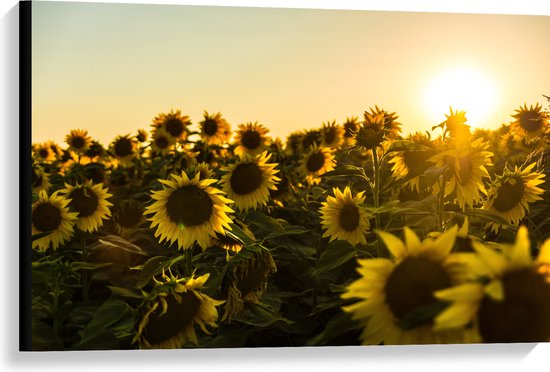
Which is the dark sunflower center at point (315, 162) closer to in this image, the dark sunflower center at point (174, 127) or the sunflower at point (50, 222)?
the dark sunflower center at point (174, 127)

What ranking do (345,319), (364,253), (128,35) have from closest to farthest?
(345,319)
(364,253)
(128,35)

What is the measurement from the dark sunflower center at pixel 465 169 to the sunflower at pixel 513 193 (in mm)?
136

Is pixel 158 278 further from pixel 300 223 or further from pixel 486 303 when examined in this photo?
pixel 486 303

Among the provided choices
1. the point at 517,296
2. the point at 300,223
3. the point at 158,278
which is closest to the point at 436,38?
the point at 300,223

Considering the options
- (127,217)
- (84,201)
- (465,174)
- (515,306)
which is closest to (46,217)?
(84,201)

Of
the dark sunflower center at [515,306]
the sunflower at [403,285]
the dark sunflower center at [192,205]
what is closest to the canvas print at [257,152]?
the dark sunflower center at [192,205]

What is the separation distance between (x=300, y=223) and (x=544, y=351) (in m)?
0.88

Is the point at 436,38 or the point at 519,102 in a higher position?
the point at 436,38

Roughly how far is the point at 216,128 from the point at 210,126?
0.08 ft

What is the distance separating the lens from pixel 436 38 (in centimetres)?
214

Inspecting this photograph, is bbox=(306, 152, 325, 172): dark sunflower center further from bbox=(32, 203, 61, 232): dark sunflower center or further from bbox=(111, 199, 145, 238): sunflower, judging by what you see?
bbox=(32, 203, 61, 232): dark sunflower center

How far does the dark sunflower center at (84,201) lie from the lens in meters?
2.06

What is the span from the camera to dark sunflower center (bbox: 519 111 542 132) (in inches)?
82.1

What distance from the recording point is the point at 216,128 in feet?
6.95
